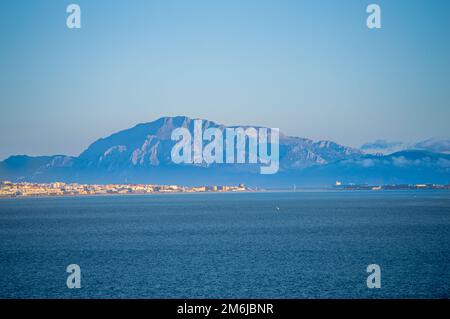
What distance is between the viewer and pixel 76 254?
8875 centimetres

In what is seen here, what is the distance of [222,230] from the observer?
126 meters

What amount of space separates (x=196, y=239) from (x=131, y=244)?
491 inches

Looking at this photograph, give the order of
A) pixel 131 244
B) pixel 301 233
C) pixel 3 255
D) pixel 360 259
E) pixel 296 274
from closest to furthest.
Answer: pixel 296 274, pixel 360 259, pixel 3 255, pixel 131 244, pixel 301 233

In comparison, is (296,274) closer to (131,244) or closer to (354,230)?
(131,244)

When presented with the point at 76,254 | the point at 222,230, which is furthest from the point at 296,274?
the point at 222,230

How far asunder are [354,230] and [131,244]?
48.7m

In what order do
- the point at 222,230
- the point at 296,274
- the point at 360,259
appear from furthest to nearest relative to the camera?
the point at 222,230, the point at 360,259, the point at 296,274

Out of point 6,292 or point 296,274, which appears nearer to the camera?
point 6,292
